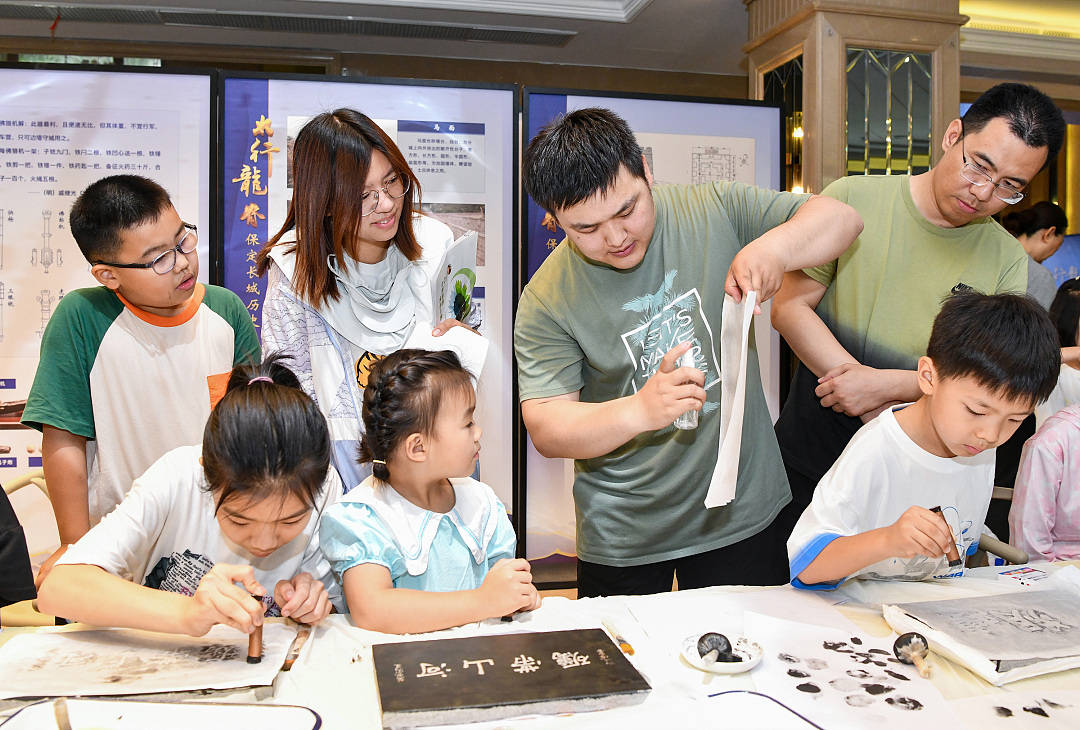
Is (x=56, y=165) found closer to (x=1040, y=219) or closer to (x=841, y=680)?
(x=841, y=680)

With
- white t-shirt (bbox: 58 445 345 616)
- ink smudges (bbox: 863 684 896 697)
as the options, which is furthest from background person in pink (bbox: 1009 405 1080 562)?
white t-shirt (bbox: 58 445 345 616)

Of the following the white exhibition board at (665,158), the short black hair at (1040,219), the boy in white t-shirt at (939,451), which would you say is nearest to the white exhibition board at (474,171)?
the white exhibition board at (665,158)

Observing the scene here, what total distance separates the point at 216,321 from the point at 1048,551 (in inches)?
78.4

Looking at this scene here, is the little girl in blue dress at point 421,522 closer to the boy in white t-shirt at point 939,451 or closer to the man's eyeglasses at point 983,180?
the boy in white t-shirt at point 939,451

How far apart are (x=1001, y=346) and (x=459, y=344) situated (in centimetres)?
101

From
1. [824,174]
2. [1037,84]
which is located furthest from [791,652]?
[1037,84]

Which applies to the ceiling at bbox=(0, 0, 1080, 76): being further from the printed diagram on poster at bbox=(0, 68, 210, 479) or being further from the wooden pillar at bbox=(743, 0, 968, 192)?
the printed diagram on poster at bbox=(0, 68, 210, 479)

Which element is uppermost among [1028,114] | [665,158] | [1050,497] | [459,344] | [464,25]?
[464,25]

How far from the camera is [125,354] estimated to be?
6.20ft

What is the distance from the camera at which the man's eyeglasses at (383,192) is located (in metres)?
1.72

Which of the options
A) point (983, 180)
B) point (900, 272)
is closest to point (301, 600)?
point (900, 272)

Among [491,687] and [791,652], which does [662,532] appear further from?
[491,687]

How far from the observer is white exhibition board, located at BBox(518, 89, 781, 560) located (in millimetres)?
3211

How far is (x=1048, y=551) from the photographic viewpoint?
1.94 meters
